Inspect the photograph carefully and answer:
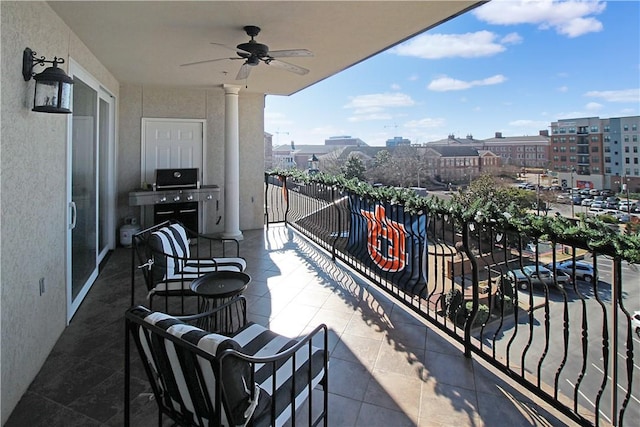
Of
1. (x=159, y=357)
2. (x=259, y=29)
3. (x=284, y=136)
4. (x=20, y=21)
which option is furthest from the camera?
(x=284, y=136)

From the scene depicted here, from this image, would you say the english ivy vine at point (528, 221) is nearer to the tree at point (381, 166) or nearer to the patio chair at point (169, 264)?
the patio chair at point (169, 264)

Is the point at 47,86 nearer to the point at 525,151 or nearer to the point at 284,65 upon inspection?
the point at 284,65

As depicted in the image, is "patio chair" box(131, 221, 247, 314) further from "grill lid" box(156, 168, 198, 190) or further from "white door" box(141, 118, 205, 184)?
"white door" box(141, 118, 205, 184)

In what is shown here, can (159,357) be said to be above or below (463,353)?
above

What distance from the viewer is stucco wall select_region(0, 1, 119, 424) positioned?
1.99 m

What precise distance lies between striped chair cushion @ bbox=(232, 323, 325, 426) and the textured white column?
4437 mm

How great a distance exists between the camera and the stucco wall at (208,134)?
598 cm

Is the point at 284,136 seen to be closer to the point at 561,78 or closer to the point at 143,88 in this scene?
the point at 143,88

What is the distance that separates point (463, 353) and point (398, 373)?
591 millimetres

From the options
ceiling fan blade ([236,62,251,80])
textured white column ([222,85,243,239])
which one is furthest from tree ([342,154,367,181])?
ceiling fan blade ([236,62,251,80])

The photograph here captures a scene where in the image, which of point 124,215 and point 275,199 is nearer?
point 124,215

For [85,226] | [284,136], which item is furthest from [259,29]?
[284,136]

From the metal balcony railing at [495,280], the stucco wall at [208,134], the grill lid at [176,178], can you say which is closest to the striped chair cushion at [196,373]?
the metal balcony railing at [495,280]

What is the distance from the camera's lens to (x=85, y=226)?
3949 millimetres
